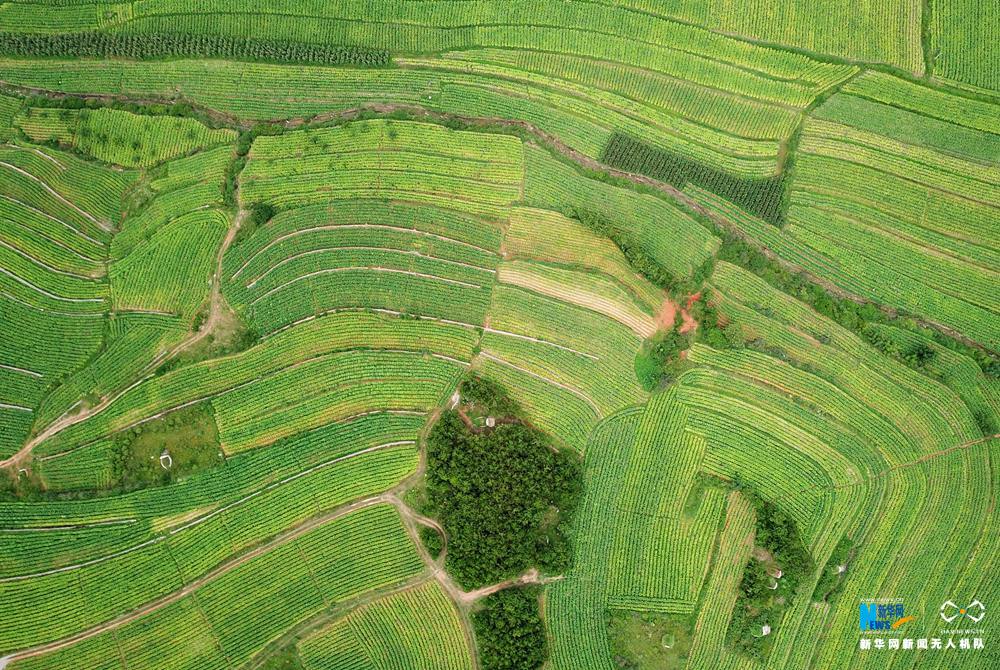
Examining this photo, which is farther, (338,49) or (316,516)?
(338,49)

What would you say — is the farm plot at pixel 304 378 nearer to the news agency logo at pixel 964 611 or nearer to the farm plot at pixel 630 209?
the farm plot at pixel 630 209

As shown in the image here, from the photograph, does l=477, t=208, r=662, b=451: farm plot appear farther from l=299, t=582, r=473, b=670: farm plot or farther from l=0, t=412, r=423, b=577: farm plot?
l=299, t=582, r=473, b=670: farm plot

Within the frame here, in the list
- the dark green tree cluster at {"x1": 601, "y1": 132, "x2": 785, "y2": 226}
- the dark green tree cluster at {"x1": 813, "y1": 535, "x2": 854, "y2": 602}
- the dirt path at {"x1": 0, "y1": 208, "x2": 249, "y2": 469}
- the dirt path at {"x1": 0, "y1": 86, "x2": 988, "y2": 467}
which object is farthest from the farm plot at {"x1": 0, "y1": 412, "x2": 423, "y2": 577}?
the dark green tree cluster at {"x1": 813, "y1": 535, "x2": 854, "y2": 602}

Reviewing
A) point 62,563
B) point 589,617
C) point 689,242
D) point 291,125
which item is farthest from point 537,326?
point 62,563

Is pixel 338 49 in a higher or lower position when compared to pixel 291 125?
higher

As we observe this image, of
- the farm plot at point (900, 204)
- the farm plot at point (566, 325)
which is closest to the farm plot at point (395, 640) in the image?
the farm plot at point (566, 325)

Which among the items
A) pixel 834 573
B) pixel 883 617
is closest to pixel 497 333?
pixel 834 573

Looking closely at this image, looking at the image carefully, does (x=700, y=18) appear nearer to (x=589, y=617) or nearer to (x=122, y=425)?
(x=589, y=617)
